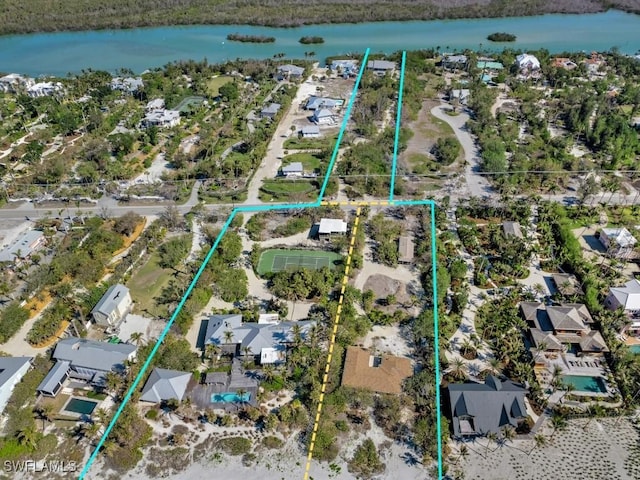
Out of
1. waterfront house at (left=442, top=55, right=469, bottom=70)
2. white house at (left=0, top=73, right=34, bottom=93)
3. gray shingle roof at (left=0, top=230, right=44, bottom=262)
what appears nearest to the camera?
gray shingle roof at (left=0, top=230, right=44, bottom=262)

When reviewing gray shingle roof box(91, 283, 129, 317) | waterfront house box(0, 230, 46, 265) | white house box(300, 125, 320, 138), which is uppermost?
white house box(300, 125, 320, 138)

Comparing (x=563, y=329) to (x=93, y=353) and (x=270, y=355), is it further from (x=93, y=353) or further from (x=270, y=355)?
(x=93, y=353)

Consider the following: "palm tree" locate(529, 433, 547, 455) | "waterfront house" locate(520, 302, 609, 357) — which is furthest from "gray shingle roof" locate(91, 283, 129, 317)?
"waterfront house" locate(520, 302, 609, 357)

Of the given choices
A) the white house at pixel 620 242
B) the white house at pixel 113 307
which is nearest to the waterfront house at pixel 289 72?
the white house at pixel 113 307

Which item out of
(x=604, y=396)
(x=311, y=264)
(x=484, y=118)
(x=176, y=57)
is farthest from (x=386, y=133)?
(x=176, y=57)

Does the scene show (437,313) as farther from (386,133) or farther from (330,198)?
(386,133)

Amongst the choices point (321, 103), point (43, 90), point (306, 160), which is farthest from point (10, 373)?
point (43, 90)

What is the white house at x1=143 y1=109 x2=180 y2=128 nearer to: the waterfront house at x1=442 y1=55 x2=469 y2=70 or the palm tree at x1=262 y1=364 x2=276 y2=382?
the palm tree at x1=262 y1=364 x2=276 y2=382
